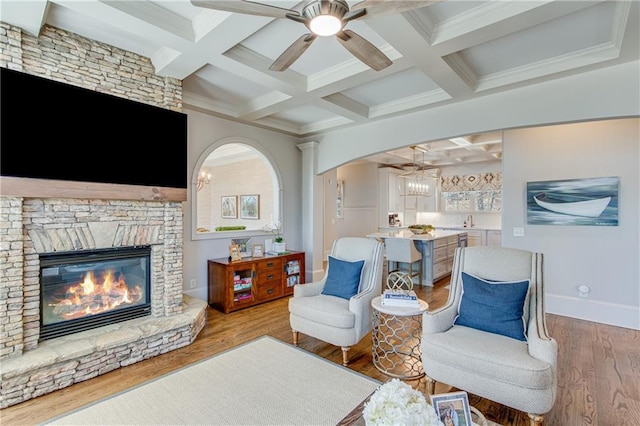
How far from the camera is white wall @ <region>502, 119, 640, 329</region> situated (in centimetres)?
370

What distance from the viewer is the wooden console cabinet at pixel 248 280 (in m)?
4.22

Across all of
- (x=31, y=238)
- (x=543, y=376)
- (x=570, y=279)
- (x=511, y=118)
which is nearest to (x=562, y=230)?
(x=570, y=279)

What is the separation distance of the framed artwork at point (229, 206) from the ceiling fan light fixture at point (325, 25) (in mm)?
6667

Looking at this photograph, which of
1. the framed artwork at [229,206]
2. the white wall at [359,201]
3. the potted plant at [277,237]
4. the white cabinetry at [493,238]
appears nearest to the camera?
the potted plant at [277,237]

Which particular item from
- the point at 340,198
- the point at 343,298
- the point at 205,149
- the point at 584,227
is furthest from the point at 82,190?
the point at 340,198

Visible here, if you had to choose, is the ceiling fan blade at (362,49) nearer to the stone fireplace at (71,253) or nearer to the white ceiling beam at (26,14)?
the white ceiling beam at (26,14)

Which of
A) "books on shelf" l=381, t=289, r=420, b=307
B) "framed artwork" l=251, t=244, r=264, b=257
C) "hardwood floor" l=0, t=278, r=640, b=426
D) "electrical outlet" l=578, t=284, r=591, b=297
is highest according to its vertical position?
"framed artwork" l=251, t=244, r=264, b=257

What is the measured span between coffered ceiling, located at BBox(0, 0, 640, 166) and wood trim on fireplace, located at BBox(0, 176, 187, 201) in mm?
1244

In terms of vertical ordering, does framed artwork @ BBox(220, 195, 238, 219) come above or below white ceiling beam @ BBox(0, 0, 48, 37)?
below

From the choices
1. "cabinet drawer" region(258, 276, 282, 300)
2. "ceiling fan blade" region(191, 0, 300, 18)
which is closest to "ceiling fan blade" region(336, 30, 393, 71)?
"ceiling fan blade" region(191, 0, 300, 18)

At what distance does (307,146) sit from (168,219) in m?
3.06

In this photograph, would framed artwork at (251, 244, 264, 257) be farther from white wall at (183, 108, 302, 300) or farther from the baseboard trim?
the baseboard trim

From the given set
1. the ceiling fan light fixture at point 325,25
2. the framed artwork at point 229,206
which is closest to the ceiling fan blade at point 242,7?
the ceiling fan light fixture at point 325,25

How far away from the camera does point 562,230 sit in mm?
4121
